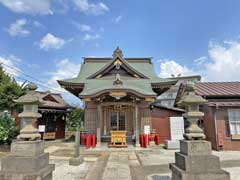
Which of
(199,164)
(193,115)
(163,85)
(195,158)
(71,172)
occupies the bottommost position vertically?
(71,172)

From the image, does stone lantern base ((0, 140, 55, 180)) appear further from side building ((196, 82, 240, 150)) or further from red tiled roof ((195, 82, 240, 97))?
red tiled roof ((195, 82, 240, 97))

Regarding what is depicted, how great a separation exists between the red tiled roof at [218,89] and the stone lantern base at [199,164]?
729cm

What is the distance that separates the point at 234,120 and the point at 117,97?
674cm

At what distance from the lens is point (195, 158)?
12.5 ft

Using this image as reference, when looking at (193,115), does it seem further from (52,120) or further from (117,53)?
(52,120)

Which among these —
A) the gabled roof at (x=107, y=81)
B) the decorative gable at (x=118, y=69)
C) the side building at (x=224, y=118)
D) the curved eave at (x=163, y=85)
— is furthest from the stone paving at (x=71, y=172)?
the decorative gable at (x=118, y=69)

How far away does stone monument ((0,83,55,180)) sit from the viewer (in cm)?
369

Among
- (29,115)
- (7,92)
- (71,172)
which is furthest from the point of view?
(7,92)

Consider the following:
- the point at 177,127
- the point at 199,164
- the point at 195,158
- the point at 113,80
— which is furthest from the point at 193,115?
the point at 113,80

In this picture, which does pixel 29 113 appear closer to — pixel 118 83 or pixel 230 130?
pixel 118 83

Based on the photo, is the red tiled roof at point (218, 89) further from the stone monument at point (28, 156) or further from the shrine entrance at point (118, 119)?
the stone monument at point (28, 156)

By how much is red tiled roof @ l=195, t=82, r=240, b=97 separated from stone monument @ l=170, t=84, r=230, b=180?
700 cm

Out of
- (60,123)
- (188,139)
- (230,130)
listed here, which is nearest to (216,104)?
(230,130)

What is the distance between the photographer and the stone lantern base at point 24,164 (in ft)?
12.0
